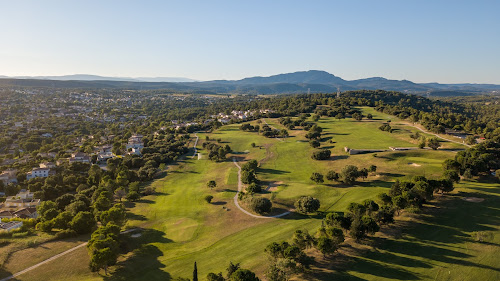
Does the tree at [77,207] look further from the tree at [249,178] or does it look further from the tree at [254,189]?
the tree at [249,178]

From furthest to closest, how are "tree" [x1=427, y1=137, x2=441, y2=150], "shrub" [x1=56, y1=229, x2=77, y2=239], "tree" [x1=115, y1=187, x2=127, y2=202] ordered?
"tree" [x1=427, y1=137, x2=441, y2=150] → "tree" [x1=115, y1=187, x2=127, y2=202] → "shrub" [x1=56, y1=229, x2=77, y2=239]

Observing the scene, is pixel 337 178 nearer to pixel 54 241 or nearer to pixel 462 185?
pixel 462 185

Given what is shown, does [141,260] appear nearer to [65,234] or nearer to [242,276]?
[65,234]

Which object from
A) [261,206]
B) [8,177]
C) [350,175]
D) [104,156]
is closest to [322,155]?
[350,175]

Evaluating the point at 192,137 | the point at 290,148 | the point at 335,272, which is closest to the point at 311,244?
the point at 335,272

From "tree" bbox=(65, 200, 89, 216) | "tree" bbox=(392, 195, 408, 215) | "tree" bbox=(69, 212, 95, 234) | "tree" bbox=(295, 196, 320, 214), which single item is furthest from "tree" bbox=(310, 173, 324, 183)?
"tree" bbox=(65, 200, 89, 216)

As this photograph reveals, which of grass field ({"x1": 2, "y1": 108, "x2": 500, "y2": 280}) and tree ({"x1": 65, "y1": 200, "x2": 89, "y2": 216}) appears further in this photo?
tree ({"x1": 65, "y1": 200, "x2": 89, "y2": 216})

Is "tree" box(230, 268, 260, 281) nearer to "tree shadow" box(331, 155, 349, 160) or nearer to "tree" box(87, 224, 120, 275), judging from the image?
"tree" box(87, 224, 120, 275)
